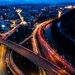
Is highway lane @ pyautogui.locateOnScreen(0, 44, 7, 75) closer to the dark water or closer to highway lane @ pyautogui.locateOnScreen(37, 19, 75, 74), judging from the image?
highway lane @ pyautogui.locateOnScreen(37, 19, 75, 74)

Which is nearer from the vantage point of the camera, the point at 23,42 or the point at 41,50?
the point at 41,50

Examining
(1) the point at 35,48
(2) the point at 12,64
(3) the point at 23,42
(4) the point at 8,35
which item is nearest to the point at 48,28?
(4) the point at 8,35

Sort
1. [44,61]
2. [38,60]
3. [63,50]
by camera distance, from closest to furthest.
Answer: [44,61], [38,60], [63,50]

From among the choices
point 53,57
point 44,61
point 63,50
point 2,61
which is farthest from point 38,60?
point 63,50

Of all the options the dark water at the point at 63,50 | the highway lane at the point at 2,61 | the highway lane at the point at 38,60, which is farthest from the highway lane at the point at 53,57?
the highway lane at the point at 2,61

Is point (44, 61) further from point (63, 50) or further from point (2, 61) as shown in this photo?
point (63, 50)

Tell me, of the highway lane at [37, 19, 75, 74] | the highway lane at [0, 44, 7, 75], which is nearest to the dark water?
the highway lane at [37, 19, 75, 74]

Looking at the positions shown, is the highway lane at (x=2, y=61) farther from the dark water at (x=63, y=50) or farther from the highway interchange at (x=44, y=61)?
the dark water at (x=63, y=50)

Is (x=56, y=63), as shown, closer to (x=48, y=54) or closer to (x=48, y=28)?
(x=48, y=54)

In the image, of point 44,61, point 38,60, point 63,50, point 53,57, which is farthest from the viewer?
point 63,50

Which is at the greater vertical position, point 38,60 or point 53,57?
point 38,60

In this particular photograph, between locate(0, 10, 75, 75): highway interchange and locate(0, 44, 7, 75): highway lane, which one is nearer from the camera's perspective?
locate(0, 10, 75, 75): highway interchange
